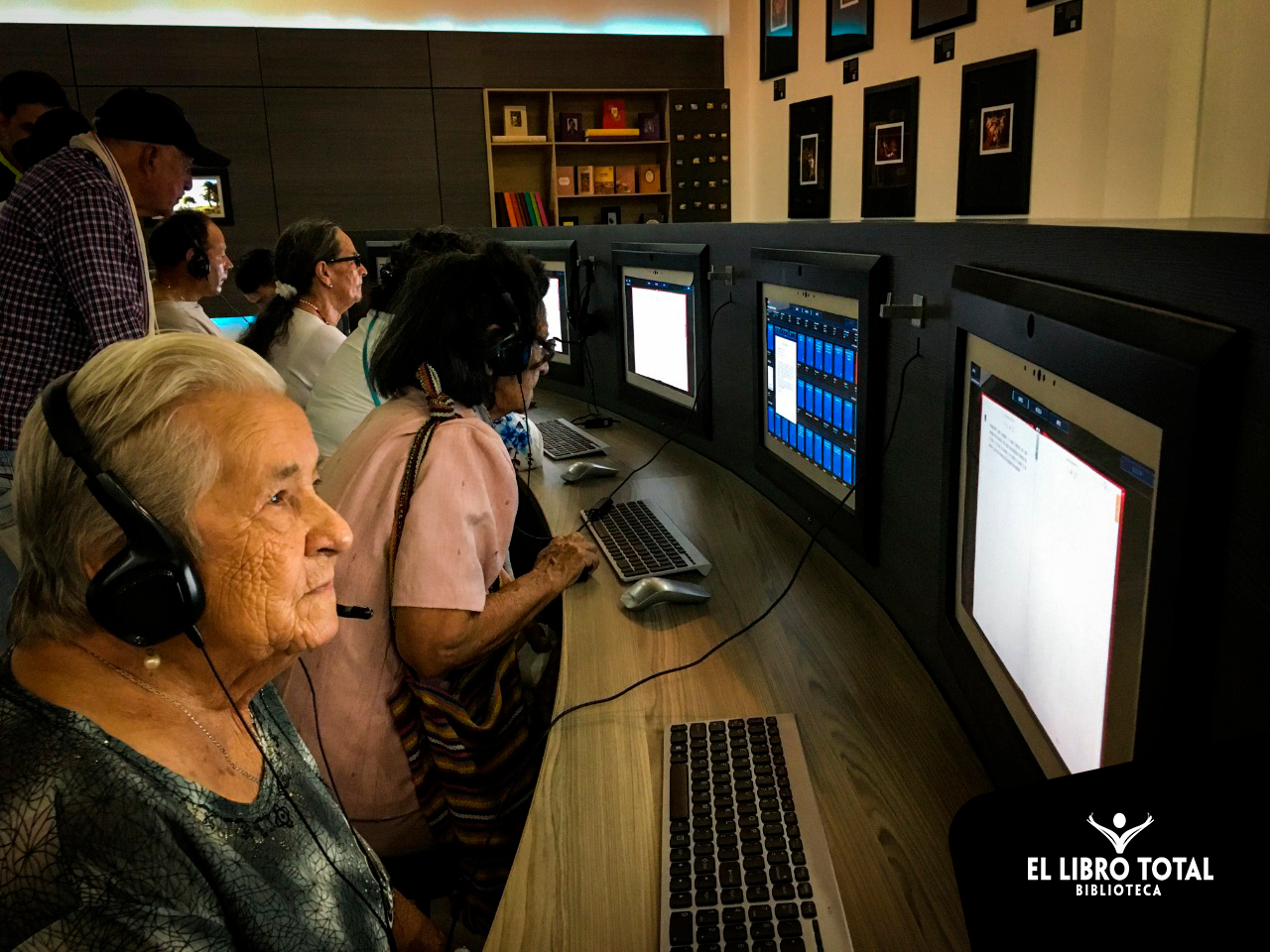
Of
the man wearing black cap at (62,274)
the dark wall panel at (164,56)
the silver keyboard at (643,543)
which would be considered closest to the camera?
the silver keyboard at (643,543)

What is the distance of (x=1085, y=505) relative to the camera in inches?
26.2

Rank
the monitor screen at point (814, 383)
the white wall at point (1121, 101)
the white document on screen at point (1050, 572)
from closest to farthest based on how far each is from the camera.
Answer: the white document on screen at point (1050, 572), the monitor screen at point (814, 383), the white wall at point (1121, 101)

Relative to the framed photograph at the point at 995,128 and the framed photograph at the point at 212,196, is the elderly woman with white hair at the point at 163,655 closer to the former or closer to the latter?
the framed photograph at the point at 995,128

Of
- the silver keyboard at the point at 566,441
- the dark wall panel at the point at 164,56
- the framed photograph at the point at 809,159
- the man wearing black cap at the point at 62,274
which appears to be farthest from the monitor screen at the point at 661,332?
the dark wall panel at the point at 164,56

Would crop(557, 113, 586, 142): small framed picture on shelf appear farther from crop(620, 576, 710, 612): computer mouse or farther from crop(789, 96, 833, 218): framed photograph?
crop(620, 576, 710, 612): computer mouse

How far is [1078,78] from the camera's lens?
2967 millimetres

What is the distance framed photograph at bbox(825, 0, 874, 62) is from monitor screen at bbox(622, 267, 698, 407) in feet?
7.47

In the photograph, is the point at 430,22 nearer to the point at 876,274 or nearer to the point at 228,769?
the point at 876,274

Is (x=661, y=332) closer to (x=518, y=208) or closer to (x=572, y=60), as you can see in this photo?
(x=518, y=208)

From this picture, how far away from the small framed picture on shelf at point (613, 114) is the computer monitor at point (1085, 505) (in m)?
4.72

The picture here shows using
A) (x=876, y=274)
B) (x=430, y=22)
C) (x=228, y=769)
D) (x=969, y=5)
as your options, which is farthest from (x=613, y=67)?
(x=228, y=769)

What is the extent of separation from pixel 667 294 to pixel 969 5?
2090 mm

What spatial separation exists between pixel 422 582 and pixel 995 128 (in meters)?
3.07

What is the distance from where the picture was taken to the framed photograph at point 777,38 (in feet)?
15.4
